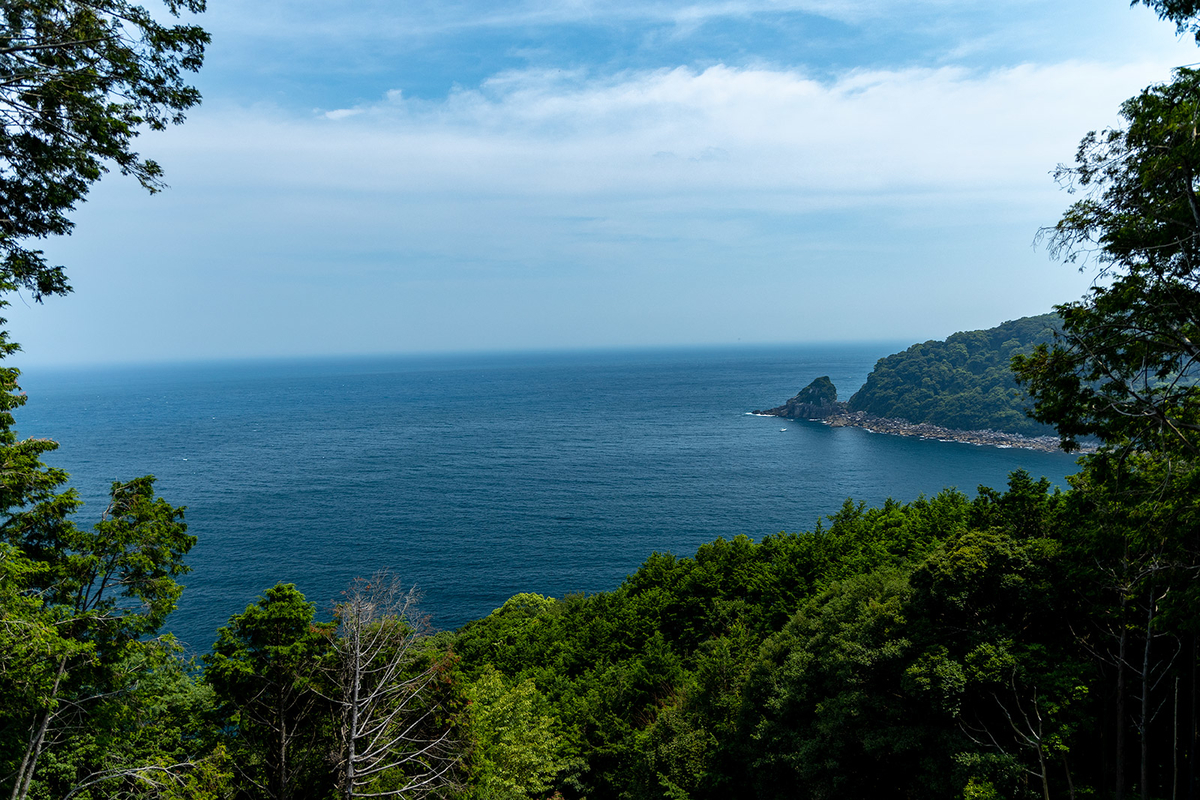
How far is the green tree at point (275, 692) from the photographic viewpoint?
18516mm

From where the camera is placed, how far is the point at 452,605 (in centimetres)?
5406

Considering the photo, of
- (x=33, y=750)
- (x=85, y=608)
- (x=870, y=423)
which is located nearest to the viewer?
(x=33, y=750)

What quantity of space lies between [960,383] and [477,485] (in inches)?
4683

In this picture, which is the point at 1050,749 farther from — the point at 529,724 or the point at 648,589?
the point at 648,589

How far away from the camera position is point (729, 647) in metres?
27.4

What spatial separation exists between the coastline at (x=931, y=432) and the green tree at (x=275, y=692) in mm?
115395

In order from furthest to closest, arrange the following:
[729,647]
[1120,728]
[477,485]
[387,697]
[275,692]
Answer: [477,485]
[729,647]
[275,692]
[387,697]
[1120,728]

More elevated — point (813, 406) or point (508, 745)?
point (813, 406)

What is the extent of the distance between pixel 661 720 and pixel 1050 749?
504 inches

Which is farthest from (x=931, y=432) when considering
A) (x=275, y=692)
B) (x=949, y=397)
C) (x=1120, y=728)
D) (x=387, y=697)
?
(x=275, y=692)

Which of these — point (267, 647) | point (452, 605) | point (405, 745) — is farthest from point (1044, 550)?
point (452, 605)

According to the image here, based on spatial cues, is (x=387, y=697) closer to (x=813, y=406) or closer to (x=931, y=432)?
(x=931, y=432)

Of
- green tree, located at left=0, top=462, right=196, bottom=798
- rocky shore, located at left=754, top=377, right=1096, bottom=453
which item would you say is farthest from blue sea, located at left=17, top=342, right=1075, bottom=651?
green tree, located at left=0, top=462, right=196, bottom=798

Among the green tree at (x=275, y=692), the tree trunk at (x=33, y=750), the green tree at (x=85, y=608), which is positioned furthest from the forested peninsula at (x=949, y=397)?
the tree trunk at (x=33, y=750)
